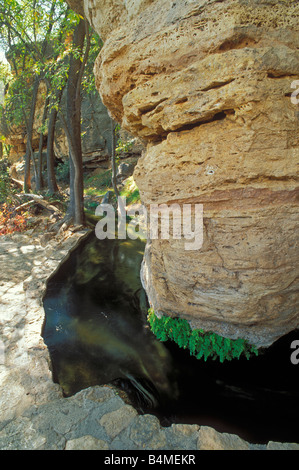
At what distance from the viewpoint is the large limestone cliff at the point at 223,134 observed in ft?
9.93

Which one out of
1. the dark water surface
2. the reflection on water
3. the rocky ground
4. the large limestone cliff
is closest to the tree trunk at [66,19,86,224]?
the reflection on water

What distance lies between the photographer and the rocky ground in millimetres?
2561

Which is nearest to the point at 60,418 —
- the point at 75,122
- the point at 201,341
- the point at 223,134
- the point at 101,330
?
the point at 101,330

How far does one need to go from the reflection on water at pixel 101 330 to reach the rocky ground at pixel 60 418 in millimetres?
384

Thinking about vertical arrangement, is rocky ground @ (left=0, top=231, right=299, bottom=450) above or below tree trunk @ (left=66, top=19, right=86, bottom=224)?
below

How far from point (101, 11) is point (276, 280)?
4862 mm

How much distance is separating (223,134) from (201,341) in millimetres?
3066

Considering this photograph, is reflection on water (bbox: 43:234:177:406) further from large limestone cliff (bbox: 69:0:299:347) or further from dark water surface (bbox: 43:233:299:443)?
large limestone cliff (bbox: 69:0:299:347)

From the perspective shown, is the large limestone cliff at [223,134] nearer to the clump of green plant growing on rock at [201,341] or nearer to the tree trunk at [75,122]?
the clump of green plant growing on rock at [201,341]

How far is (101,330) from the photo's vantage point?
4992mm

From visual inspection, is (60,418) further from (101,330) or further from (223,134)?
(223,134)

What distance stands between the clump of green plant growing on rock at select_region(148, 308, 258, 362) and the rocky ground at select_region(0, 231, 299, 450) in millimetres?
1452

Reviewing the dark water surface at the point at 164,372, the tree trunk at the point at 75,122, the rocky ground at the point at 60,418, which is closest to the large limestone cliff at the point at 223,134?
the dark water surface at the point at 164,372

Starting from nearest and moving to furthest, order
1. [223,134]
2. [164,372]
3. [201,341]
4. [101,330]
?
[223,134] < [164,372] < [201,341] < [101,330]
